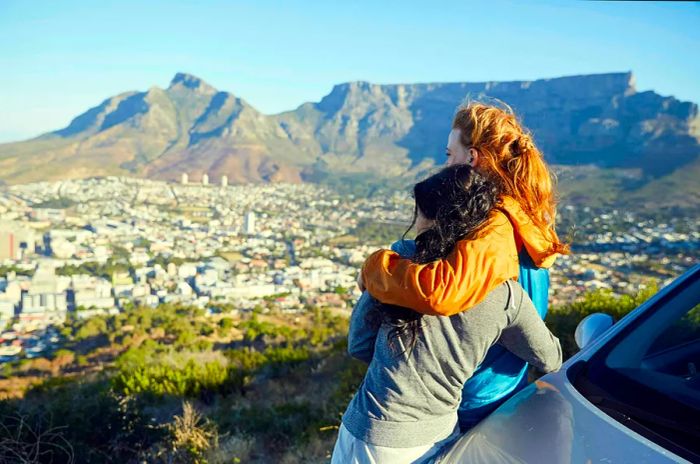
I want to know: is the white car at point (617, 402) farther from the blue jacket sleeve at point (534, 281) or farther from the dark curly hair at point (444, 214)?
the dark curly hair at point (444, 214)

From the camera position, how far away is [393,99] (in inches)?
4365

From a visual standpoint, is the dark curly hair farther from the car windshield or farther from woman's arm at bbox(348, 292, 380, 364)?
the car windshield

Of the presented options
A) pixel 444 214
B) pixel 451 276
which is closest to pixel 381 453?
pixel 451 276

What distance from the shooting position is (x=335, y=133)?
9962 cm

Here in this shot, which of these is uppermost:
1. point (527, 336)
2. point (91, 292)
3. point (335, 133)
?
point (335, 133)

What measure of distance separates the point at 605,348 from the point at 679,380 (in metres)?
0.24

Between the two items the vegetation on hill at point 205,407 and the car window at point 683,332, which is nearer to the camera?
the car window at point 683,332

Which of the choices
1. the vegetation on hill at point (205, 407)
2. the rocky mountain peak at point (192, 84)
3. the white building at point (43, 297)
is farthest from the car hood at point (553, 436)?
the rocky mountain peak at point (192, 84)

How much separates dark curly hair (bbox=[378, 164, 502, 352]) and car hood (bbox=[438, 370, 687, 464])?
40 cm

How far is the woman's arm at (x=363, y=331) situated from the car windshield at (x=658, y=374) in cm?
70

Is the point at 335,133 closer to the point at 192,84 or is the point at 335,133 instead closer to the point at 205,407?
A: the point at 192,84

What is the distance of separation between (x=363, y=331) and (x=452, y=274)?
41 centimetres

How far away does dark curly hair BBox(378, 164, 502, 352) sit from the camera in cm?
139

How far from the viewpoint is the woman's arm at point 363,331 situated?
1.53 m
